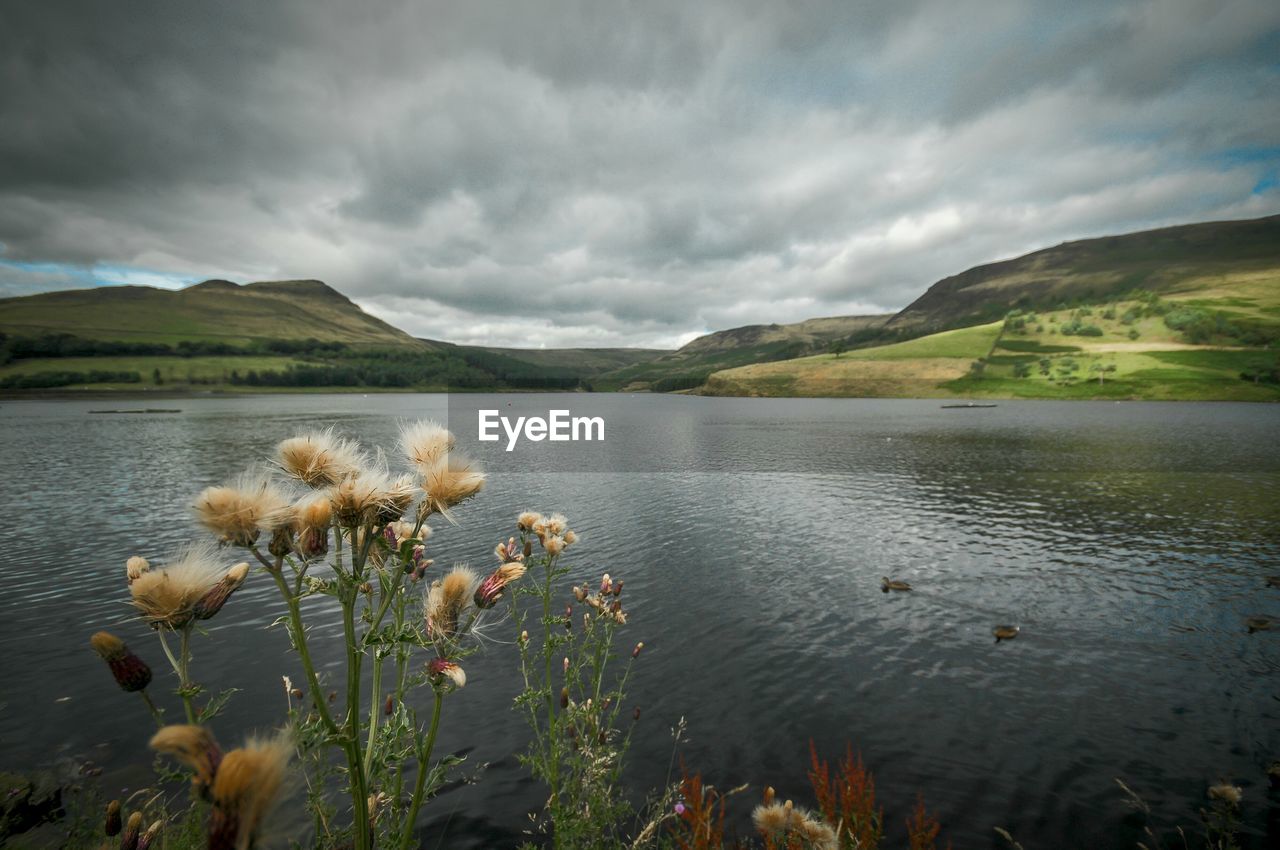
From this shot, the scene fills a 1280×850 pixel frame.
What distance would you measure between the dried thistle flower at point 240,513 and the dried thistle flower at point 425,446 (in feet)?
2.48

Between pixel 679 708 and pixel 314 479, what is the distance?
1141cm

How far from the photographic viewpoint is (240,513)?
10.1ft

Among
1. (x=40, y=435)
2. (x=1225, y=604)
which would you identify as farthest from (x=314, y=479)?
(x=40, y=435)

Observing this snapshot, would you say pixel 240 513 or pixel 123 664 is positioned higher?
pixel 240 513

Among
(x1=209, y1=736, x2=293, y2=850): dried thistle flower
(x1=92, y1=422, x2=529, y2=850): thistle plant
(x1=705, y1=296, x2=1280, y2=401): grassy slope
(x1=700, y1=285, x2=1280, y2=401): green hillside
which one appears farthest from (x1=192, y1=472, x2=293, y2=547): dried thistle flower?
(x1=700, y1=285, x2=1280, y2=401): green hillside

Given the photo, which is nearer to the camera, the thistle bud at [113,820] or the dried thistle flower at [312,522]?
the dried thistle flower at [312,522]

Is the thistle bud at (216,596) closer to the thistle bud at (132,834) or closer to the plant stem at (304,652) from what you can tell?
the plant stem at (304,652)

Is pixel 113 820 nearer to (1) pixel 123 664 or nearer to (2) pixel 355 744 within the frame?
(1) pixel 123 664

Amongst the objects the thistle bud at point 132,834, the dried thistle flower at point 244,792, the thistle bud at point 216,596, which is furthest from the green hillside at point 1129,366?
the thistle bud at point 132,834

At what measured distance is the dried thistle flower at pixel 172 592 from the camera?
9.91 ft

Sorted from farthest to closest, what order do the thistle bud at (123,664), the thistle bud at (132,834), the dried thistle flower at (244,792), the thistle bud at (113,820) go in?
the thistle bud at (113,820)
the thistle bud at (123,664)
the thistle bud at (132,834)
the dried thistle flower at (244,792)

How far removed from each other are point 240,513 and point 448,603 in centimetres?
140

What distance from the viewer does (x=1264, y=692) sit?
13.0 m

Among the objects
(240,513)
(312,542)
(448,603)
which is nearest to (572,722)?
(448,603)
